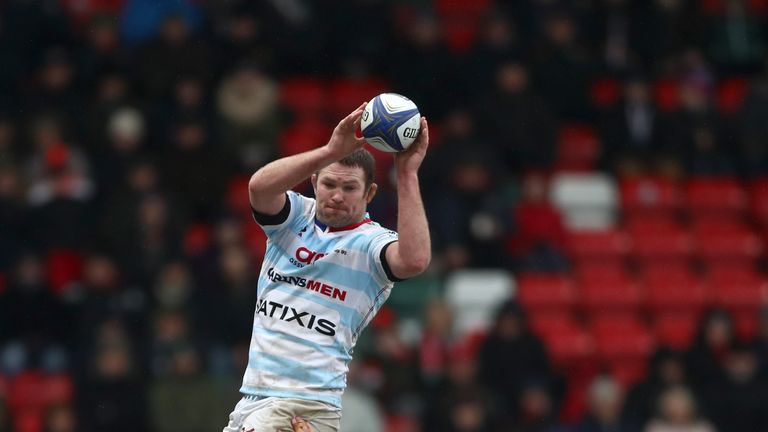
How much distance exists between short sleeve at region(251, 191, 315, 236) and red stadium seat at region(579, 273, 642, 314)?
9.91 meters

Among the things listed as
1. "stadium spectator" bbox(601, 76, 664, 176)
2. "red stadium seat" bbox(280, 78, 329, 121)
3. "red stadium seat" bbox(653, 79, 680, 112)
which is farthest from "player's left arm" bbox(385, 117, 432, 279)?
"red stadium seat" bbox(653, 79, 680, 112)

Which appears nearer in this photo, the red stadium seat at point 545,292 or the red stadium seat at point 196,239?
the red stadium seat at point 196,239

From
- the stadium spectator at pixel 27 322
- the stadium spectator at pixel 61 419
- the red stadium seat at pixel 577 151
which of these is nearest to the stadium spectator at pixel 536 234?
the red stadium seat at pixel 577 151

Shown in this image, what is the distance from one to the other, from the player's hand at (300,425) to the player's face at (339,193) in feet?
3.78

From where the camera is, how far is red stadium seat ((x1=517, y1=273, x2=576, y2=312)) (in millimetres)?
16906

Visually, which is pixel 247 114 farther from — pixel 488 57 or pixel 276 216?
pixel 276 216

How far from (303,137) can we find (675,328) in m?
5.54

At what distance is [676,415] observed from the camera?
49.5ft

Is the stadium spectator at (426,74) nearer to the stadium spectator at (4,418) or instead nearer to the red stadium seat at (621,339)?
the red stadium seat at (621,339)

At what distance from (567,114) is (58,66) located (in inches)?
280

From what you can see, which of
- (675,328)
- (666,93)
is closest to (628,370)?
(675,328)

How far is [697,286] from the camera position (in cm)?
1759

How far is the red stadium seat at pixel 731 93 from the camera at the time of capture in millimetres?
19480

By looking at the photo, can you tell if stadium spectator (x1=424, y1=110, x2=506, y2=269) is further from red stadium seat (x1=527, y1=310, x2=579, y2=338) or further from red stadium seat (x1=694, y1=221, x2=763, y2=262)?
red stadium seat (x1=694, y1=221, x2=763, y2=262)
